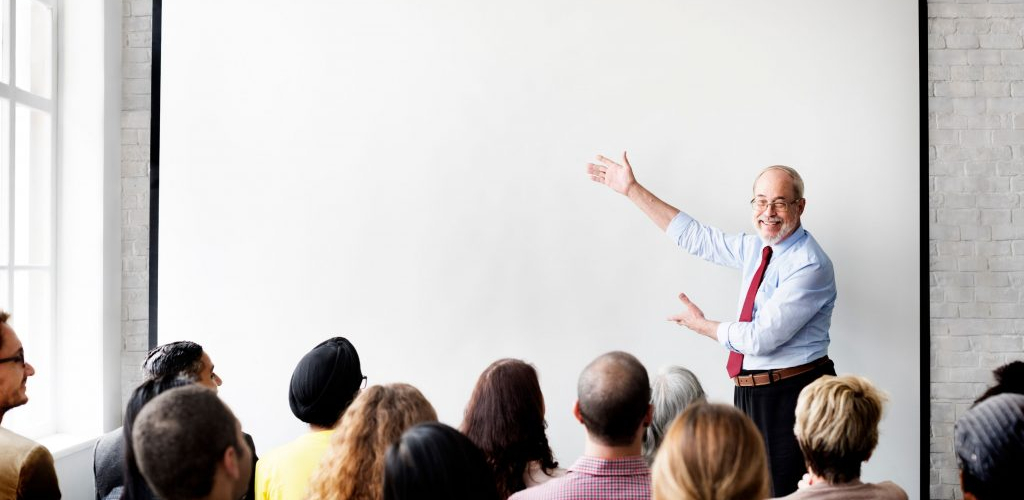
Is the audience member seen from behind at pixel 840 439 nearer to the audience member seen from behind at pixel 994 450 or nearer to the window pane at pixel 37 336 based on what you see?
the audience member seen from behind at pixel 994 450

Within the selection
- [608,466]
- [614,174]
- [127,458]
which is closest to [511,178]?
[614,174]

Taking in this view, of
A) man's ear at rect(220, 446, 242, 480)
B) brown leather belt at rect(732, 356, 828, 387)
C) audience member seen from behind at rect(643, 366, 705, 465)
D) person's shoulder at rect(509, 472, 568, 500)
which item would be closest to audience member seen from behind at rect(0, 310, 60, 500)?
man's ear at rect(220, 446, 242, 480)

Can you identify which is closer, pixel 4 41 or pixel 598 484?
pixel 598 484

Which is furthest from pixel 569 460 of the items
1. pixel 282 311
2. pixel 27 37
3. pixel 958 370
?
pixel 27 37

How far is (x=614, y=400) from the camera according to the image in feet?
5.92

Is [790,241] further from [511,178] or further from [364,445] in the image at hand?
[364,445]

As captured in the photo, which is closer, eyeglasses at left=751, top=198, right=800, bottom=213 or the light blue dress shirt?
the light blue dress shirt

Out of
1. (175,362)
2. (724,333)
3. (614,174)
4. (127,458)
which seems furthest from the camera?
(614,174)

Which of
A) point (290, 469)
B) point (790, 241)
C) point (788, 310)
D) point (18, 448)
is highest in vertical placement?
point (790, 241)

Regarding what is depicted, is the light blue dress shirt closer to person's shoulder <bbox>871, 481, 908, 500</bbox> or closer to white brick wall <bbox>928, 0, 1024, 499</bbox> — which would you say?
white brick wall <bbox>928, 0, 1024, 499</bbox>

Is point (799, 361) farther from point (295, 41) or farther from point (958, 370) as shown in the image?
point (295, 41)

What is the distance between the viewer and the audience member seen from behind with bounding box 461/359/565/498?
201 cm

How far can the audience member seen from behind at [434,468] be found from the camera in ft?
4.26

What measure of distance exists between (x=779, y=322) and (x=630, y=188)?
882 millimetres
